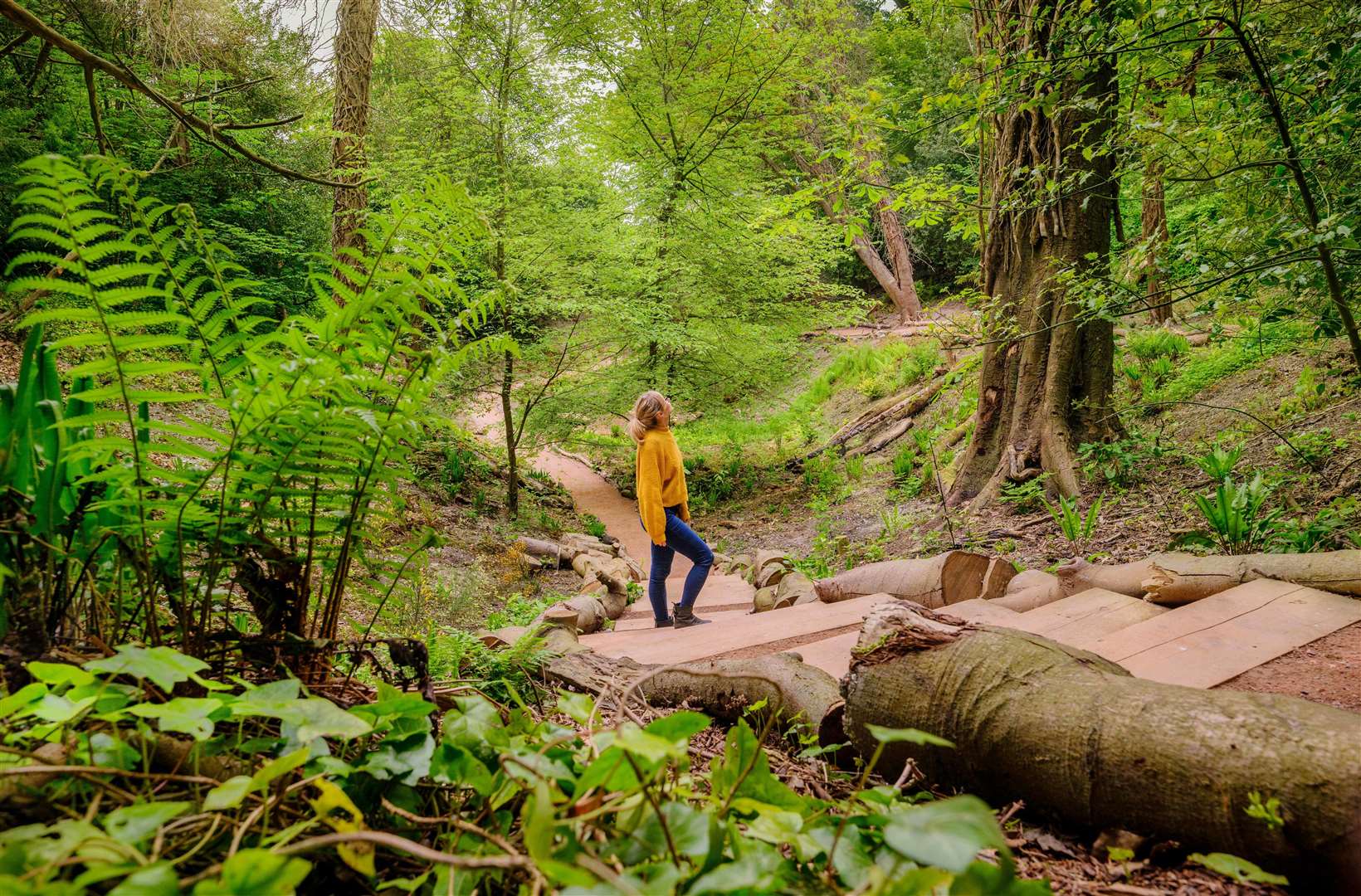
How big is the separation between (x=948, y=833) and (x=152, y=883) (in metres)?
0.69

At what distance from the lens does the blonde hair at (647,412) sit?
14.7ft

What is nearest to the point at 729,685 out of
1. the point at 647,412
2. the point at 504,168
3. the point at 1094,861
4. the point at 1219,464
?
the point at 1094,861

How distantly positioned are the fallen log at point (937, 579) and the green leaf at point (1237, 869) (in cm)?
261

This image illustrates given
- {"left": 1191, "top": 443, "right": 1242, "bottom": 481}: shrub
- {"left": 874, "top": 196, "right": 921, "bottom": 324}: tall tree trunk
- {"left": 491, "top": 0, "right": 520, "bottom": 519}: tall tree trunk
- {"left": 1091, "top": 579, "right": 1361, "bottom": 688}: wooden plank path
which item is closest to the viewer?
{"left": 1091, "top": 579, "right": 1361, "bottom": 688}: wooden plank path

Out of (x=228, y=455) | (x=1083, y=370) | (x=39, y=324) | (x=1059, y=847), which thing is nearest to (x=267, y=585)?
(x=228, y=455)

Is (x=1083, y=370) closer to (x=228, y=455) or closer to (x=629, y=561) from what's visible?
(x=629, y=561)

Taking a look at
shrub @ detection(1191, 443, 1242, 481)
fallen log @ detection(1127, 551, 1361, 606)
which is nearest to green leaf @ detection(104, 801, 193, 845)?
fallen log @ detection(1127, 551, 1361, 606)

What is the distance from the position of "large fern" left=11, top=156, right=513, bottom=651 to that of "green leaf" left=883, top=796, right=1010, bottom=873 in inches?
39.9

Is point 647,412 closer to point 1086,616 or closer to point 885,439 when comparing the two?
point 1086,616

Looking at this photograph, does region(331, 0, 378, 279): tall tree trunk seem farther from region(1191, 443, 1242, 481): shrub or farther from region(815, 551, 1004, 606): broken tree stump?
region(1191, 443, 1242, 481): shrub

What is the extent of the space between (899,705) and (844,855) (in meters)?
0.75

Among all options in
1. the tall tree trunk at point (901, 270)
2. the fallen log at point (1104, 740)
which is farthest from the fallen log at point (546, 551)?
the tall tree trunk at point (901, 270)

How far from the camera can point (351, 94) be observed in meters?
6.70

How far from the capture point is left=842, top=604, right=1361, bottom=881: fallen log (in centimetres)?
104
